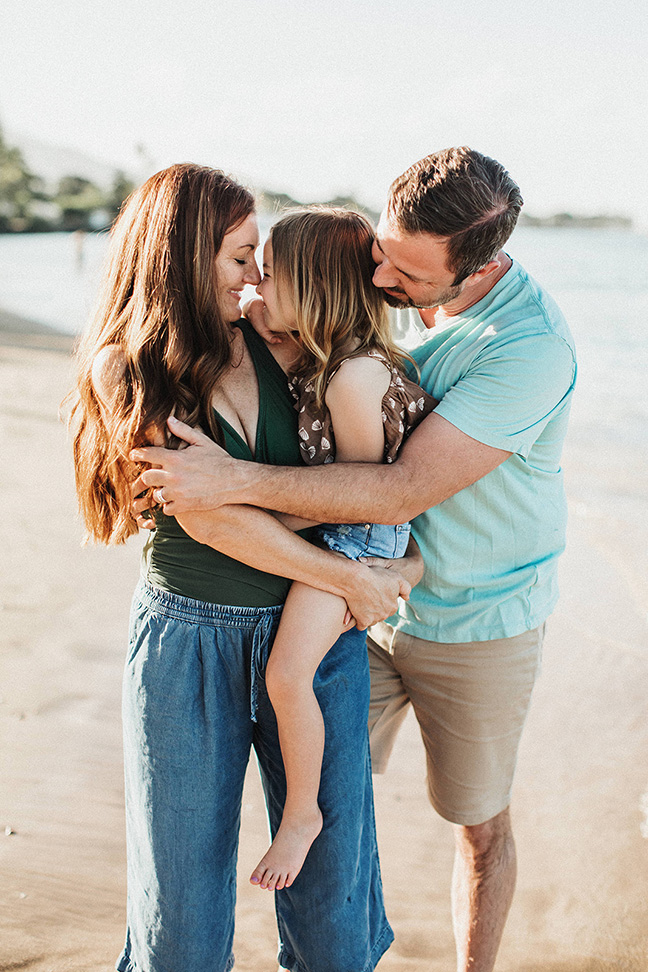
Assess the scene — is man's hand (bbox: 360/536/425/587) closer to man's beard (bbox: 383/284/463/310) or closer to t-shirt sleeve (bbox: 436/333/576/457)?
t-shirt sleeve (bbox: 436/333/576/457)

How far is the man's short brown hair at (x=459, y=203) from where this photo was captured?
6.08 feet

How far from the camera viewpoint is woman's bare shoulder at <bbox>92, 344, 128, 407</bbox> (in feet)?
5.57

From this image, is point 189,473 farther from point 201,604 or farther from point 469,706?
point 469,706

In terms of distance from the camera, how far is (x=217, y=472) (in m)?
1.68

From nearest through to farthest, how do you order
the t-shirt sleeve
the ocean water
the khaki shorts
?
the t-shirt sleeve, the khaki shorts, the ocean water

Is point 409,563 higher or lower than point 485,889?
higher

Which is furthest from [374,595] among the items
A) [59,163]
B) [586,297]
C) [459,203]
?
[59,163]

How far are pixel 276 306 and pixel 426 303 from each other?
40 centimetres

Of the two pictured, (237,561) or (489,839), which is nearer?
(237,561)

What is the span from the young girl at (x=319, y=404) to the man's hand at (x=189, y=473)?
0.22m

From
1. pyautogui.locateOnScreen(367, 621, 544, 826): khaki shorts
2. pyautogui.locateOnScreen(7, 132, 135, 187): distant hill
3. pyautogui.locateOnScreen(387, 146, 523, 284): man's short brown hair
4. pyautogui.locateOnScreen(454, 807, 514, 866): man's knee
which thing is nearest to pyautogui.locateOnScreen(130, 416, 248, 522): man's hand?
pyautogui.locateOnScreen(387, 146, 523, 284): man's short brown hair

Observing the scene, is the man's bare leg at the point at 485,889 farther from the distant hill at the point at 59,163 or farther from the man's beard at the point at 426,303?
the distant hill at the point at 59,163

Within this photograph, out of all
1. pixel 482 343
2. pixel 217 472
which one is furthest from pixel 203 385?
pixel 482 343

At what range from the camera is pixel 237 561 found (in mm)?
1755
